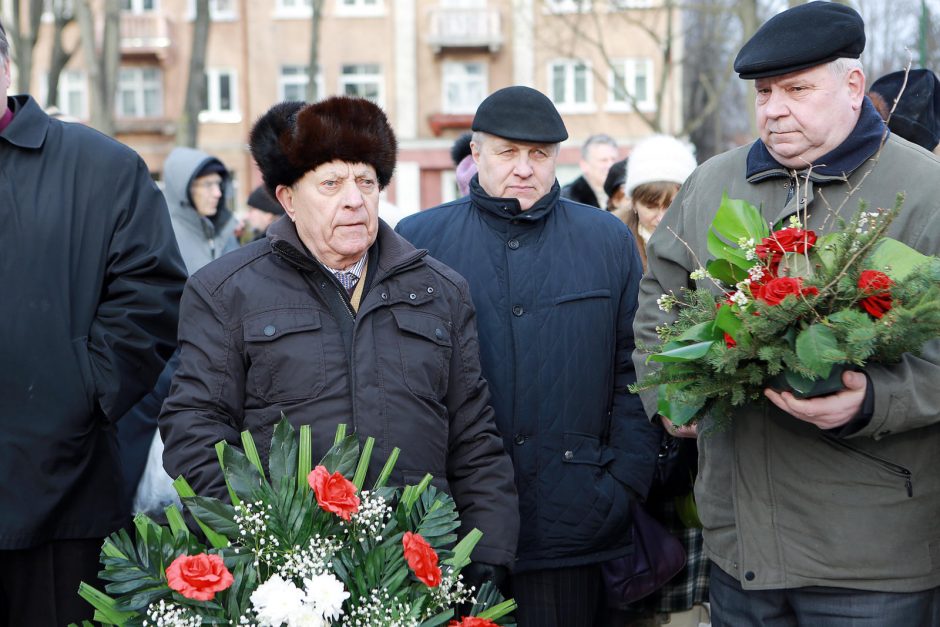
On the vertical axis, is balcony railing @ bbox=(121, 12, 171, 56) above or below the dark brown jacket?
above

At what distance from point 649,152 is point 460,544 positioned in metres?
2.73

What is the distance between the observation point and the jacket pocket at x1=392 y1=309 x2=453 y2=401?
131 inches

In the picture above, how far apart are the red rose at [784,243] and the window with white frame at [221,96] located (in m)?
34.9

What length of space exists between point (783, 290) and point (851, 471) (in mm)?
632

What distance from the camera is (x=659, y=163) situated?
5.27 m

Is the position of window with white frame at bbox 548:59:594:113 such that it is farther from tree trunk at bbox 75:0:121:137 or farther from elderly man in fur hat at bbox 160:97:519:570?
elderly man in fur hat at bbox 160:97:519:570

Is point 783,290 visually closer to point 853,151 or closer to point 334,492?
point 853,151

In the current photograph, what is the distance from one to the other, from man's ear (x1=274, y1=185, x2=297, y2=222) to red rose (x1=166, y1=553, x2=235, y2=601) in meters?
1.18

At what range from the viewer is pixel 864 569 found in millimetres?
3096

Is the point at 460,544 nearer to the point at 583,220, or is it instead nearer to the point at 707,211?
the point at 707,211

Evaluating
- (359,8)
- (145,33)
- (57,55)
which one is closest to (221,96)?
(145,33)

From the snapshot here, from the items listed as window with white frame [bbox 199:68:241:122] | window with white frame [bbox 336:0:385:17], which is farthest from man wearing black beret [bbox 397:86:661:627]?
window with white frame [bbox 199:68:241:122]

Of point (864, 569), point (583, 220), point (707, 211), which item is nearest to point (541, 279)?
point (583, 220)

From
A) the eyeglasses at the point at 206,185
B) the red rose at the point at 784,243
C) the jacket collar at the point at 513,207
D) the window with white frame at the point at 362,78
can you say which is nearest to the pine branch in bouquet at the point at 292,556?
the red rose at the point at 784,243
